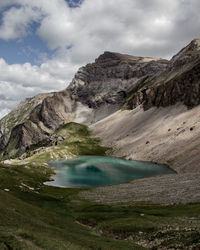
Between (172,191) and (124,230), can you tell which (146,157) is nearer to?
(172,191)

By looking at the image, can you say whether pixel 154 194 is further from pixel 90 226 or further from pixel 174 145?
pixel 174 145

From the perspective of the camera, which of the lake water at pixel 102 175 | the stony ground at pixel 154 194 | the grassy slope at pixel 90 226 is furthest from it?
the lake water at pixel 102 175

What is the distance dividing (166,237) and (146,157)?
126969 mm

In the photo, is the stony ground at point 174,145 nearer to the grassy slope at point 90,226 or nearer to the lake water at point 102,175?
the lake water at point 102,175

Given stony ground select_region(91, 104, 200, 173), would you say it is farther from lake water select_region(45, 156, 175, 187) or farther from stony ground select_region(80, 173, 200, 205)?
stony ground select_region(80, 173, 200, 205)

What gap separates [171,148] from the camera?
14475cm

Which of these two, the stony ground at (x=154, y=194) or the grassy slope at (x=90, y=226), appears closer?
the grassy slope at (x=90, y=226)

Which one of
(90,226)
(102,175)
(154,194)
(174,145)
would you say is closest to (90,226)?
(90,226)

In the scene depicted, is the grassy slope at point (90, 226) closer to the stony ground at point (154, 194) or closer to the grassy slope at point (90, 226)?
the grassy slope at point (90, 226)

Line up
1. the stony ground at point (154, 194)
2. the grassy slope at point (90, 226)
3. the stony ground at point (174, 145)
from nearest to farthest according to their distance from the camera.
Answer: the grassy slope at point (90, 226)
the stony ground at point (154, 194)
the stony ground at point (174, 145)

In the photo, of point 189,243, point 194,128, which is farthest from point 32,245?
point 194,128

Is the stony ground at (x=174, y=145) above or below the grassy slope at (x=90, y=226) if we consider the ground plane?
above

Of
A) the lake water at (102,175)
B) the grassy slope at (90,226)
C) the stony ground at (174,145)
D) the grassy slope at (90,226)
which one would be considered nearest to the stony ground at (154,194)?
the grassy slope at (90,226)

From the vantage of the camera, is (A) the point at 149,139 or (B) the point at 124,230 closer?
(B) the point at 124,230
